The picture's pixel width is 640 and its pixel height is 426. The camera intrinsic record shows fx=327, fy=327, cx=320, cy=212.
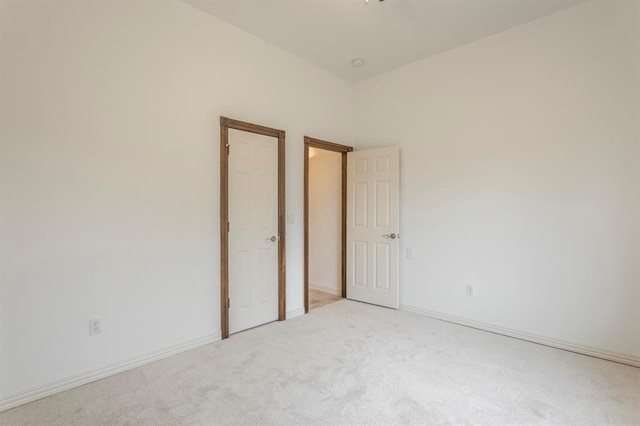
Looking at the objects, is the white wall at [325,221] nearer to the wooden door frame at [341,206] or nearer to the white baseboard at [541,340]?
the wooden door frame at [341,206]

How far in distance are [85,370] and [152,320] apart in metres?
0.52

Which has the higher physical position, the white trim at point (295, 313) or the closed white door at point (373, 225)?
the closed white door at point (373, 225)

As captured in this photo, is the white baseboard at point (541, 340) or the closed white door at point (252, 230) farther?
the closed white door at point (252, 230)

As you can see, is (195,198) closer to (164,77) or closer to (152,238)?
(152,238)

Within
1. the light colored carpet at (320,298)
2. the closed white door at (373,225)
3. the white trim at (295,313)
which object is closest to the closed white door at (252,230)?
the white trim at (295,313)

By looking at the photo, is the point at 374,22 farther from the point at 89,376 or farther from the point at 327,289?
the point at 89,376

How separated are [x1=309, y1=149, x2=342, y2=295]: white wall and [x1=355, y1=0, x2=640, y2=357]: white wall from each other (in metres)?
1.04

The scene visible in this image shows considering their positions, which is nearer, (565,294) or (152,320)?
(152,320)

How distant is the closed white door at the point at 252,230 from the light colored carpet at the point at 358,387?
38cm

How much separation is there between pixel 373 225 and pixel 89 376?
10.4 feet

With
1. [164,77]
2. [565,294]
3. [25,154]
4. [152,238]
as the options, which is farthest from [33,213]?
[565,294]

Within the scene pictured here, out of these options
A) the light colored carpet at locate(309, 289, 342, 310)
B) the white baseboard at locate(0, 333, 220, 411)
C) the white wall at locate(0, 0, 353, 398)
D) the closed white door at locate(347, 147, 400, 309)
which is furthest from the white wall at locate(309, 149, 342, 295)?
the white baseboard at locate(0, 333, 220, 411)

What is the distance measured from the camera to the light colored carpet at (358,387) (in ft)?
6.38

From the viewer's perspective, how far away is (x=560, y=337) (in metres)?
2.97
